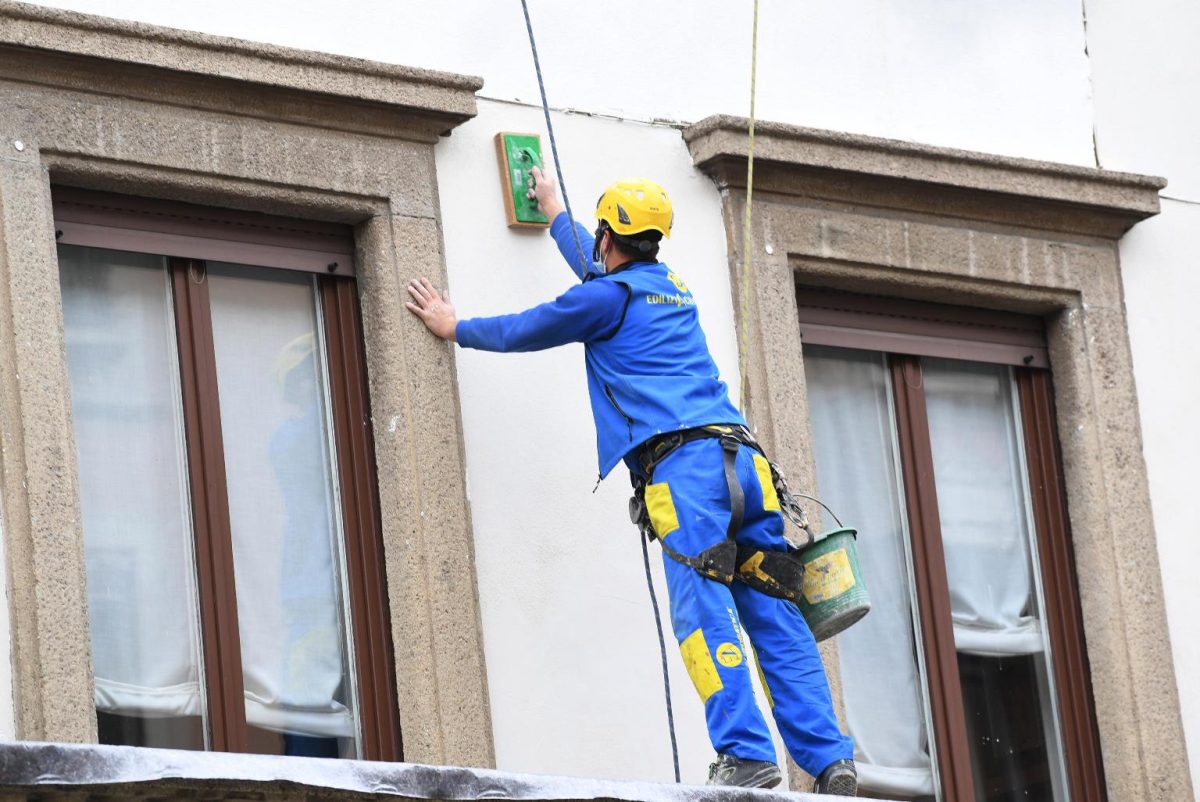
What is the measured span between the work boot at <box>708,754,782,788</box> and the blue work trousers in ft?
0.08

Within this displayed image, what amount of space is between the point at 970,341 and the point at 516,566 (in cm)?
226

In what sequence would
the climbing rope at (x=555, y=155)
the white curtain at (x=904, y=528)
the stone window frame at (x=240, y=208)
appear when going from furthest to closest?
the white curtain at (x=904, y=528) < the climbing rope at (x=555, y=155) < the stone window frame at (x=240, y=208)

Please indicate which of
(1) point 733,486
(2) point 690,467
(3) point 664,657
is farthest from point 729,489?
(3) point 664,657

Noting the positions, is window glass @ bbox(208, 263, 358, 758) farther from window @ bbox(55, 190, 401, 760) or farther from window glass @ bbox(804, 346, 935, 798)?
window glass @ bbox(804, 346, 935, 798)

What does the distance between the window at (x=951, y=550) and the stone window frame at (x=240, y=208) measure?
1.66 meters

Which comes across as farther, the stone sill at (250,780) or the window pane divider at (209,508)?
the window pane divider at (209,508)

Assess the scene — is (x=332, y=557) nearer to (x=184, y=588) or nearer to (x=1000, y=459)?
(x=184, y=588)

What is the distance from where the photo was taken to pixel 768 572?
29.0ft

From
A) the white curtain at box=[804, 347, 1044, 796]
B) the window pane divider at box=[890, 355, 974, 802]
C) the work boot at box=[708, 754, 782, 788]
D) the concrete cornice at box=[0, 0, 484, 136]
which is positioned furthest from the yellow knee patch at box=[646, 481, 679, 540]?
the window pane divider at box=[890, 355, 974, 802]

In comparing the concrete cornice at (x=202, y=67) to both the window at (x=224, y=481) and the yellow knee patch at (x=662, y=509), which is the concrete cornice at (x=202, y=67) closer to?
the window at (x=224, y=481)

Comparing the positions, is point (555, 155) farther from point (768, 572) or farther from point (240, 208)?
point (768, 572)

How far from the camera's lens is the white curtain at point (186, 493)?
8.87 metres

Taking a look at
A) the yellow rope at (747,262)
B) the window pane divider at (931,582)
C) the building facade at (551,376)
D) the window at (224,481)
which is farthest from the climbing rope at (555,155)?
the window pane divider at (931,582)

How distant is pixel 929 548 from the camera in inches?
415
